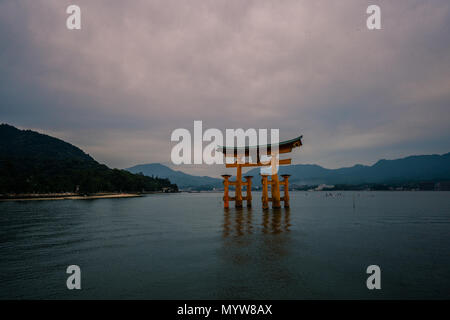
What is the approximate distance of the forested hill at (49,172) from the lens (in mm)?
70312

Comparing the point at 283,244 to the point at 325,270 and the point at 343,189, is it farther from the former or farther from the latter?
the point at 343,189

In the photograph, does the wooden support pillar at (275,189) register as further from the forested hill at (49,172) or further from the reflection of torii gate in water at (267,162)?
the forested hill at (49,172)

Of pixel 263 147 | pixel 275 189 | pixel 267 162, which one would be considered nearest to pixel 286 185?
pixel 275 189

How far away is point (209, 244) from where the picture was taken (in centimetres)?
1287

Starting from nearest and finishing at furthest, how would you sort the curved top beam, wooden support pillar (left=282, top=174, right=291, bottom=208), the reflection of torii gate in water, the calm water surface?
the calm water surface
the curved top beam
the reflection of torii gate in water
wooden support pillar (left=282, top=174, right=291, bottom=208)

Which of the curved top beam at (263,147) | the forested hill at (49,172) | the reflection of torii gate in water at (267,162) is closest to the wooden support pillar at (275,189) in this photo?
the reflection of torii gate in water at (267,162)

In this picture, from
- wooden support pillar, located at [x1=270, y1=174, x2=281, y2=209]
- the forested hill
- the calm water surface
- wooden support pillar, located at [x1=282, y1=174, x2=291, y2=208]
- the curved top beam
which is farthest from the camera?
the forested hill

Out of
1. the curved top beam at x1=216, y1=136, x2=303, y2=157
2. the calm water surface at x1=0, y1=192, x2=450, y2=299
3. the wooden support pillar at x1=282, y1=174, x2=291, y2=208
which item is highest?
the curved top beam at x1=216, y1=136, x2=303, y2=157

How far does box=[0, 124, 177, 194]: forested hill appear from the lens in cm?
7031

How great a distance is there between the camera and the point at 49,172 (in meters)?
95.6

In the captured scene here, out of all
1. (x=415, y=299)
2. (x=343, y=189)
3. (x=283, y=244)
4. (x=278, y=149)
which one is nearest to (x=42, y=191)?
(x=278, y=149)

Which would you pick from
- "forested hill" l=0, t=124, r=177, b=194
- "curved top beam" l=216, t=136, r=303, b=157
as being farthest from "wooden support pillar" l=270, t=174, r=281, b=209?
"forested hill" l=0, t=124, r=177, b=194

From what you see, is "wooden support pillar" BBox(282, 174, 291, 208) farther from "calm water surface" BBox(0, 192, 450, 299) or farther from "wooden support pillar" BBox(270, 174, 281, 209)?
"calm water surface" BBox(0, 192, 450, 299)
